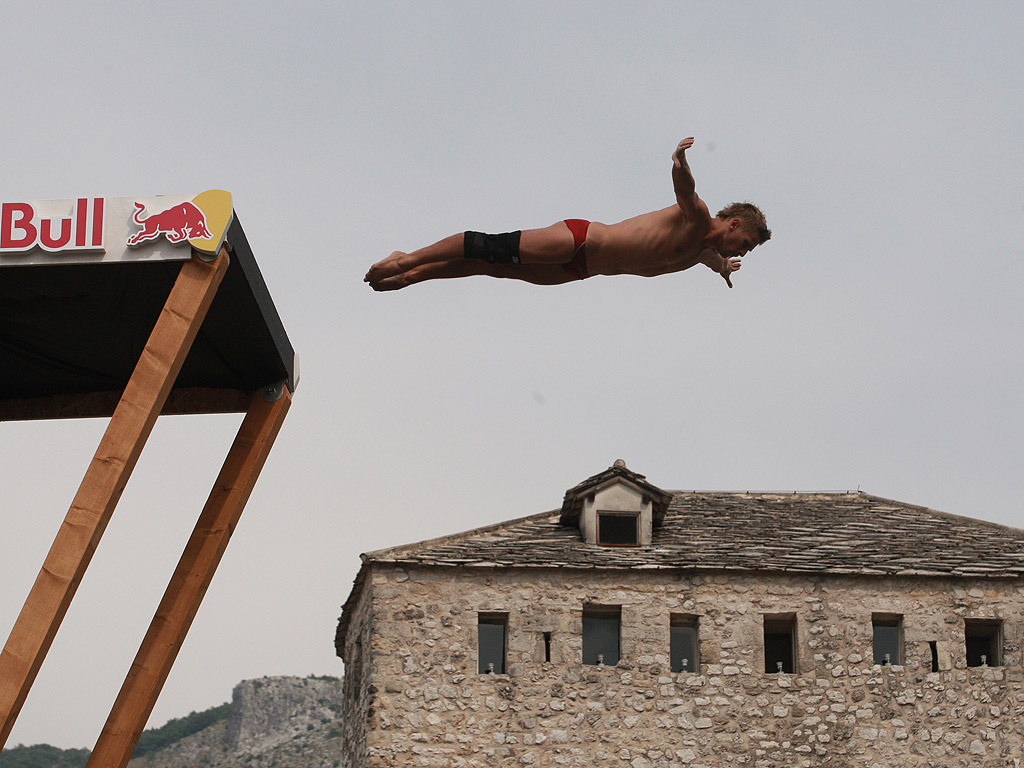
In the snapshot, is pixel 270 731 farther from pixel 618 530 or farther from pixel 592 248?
pixel 592 248

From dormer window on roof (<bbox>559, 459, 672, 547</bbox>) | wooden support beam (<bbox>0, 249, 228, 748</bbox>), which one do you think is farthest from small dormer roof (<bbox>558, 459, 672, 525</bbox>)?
wooden support beam (<bbox>0, 249, 228, 748</bbox>)

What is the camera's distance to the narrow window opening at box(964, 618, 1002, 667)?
31.0 m

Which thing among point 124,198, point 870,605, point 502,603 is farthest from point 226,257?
point 870,605

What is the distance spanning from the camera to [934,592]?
102ft

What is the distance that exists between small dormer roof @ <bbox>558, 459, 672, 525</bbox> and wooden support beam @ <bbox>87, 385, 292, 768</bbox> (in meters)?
18.2

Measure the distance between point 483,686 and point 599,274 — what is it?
71.6 ft

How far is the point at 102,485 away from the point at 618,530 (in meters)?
21.5

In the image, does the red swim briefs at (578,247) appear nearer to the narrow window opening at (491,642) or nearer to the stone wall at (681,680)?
the stone wall at (681,680)

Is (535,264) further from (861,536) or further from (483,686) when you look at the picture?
(861,536)

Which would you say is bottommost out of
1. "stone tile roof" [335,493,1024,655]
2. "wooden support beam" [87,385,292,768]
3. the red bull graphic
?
"wooden support beam" [87,385,292,768]

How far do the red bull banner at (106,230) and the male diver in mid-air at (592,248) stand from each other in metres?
3.15

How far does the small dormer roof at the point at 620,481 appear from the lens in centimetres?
3212

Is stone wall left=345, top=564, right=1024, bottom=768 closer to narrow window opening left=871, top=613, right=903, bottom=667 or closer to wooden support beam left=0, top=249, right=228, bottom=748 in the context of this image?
narrow window opening left=871, top=613, right=903, bottom=667

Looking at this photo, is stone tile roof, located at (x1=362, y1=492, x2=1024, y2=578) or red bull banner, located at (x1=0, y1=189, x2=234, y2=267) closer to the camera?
→ red bull banner, located at (x1=0, y1=189, x2=234, y2=267)
